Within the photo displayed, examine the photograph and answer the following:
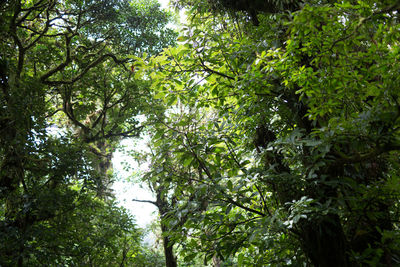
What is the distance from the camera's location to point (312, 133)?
1575mm

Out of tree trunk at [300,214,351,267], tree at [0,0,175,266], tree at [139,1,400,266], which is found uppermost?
tree at [0,0,175,266]

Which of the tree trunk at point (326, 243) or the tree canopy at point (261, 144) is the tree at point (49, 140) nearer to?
the tree canopy at point (261, 144)

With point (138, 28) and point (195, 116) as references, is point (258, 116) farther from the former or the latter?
point (138, 28)

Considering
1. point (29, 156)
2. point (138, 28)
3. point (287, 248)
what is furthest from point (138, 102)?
point (287, 248)

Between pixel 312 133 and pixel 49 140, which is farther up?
pixel 49 140

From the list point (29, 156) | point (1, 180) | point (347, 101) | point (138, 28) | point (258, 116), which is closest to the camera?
point (347, 101)

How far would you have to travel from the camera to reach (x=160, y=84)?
2.30 meters

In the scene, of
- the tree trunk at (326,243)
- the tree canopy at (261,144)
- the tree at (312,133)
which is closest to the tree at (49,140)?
the tree canopy at (261,144)

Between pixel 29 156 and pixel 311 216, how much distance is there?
3151 mm

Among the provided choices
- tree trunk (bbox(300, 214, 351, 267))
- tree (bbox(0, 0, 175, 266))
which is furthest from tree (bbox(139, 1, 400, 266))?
tree (bbox(0, 0, 175, 266))

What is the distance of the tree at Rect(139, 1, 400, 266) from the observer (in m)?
1.56

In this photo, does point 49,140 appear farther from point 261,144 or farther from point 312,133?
point 312,133

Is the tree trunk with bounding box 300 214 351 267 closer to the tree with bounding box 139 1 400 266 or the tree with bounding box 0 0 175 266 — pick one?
the tree with bounding box 139 1 400 266

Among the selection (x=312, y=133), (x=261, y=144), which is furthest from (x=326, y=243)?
(x=261, y=144)
